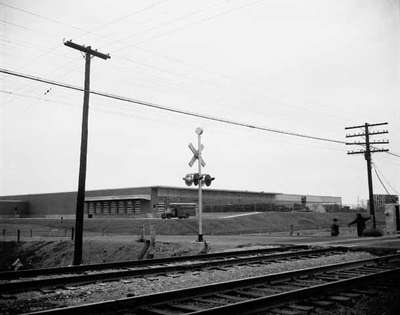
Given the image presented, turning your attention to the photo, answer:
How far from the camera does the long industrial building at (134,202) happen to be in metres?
64.1

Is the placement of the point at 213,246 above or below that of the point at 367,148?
below

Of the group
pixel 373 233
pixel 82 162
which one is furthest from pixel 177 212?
pixel 82 162

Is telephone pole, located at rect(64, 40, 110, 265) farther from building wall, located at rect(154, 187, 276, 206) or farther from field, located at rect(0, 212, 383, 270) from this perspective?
building wall, located at rect(154, 187, 276, 206)

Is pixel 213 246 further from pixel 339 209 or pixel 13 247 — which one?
pixel 339 209

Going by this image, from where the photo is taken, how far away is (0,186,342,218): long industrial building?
6406 cm

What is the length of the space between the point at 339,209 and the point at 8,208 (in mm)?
68394

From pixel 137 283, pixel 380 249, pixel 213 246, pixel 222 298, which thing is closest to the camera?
pixel 222 298

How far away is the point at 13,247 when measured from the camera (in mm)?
32375

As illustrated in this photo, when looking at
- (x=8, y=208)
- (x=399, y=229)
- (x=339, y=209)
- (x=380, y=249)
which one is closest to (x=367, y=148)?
(x=399, y=229)

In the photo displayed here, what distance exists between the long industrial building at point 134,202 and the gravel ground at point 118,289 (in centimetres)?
4851

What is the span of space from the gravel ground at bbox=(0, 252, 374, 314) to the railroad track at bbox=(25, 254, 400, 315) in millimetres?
916

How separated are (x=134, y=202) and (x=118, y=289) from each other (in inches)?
2248

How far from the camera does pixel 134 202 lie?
64.9 metres

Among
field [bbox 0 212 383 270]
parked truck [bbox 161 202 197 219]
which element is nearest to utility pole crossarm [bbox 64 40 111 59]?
field [bbox 0 212 383 270]
